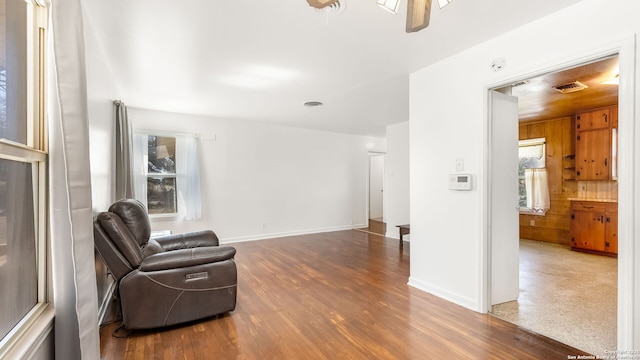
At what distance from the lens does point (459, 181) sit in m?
2.71

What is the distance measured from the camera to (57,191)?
4.09ft

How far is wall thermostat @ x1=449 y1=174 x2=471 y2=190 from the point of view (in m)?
2.63

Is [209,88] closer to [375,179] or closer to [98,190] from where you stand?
[98,190]

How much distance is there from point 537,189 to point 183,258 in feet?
20.6

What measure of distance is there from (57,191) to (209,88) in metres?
2.81

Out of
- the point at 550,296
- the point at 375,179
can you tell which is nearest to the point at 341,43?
the point at 550,296

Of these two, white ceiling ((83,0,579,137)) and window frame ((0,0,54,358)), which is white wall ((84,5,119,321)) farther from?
window frame ((0,0,54,358))

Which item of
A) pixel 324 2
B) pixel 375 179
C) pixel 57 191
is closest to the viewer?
pixel 57 191

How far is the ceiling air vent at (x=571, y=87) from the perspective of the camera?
11.5 feet

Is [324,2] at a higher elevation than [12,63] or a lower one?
higher

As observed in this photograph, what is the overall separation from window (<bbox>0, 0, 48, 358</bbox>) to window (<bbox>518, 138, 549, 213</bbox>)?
21.4ft

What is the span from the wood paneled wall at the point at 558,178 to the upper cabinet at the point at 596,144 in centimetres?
24

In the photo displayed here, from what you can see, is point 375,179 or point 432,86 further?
point 375,179

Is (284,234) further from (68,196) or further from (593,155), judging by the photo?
(593,155)
